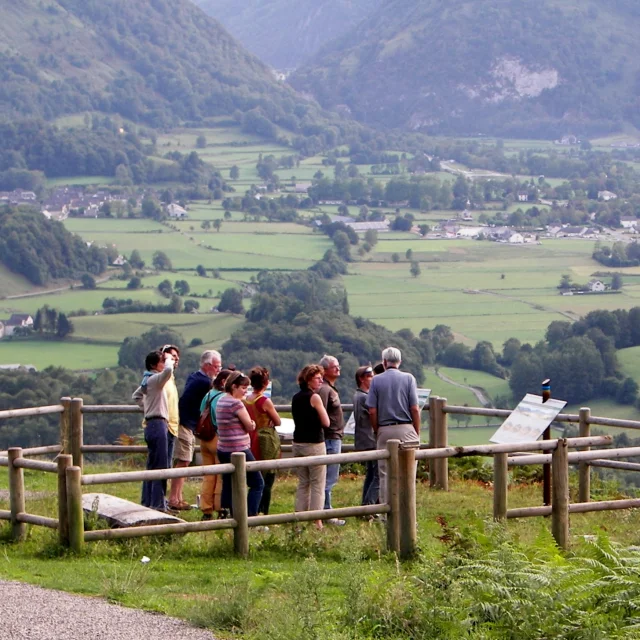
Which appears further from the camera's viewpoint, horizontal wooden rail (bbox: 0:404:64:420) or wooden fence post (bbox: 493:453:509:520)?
horizontal wooden rail (bbox: 0:404:64:420)

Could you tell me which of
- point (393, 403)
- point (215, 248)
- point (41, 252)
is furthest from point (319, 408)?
point (215, 248)

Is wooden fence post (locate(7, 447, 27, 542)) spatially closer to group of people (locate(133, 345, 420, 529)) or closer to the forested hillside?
group of people (locate(133, 345, 420, 529))

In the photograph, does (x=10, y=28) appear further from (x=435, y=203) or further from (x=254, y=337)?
(x=254, y=337)

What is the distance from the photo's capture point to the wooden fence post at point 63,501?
8852 mm

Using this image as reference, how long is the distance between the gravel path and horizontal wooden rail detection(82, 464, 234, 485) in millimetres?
1049

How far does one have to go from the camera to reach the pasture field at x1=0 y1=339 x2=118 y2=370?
207 feet

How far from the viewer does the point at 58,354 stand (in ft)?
222

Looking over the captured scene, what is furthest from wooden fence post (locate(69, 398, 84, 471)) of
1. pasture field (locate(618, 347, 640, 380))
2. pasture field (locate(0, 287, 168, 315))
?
→ pasture field (locate(0, 287, 168, 315))

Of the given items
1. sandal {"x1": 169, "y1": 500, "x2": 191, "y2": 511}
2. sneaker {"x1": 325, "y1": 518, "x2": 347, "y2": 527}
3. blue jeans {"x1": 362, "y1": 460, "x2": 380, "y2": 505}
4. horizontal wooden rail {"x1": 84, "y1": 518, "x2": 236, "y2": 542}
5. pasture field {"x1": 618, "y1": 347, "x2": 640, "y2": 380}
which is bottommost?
pasture field {"x1": 618, "y1": 347, "x2": 640, "y2": 380}

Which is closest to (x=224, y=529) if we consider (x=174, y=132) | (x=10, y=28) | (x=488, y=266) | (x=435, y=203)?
(x=488, y=266)

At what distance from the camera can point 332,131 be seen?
191 meters

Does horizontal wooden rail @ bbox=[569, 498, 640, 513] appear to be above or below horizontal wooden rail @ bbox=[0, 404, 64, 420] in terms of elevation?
below

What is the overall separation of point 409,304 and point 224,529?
7727 cm

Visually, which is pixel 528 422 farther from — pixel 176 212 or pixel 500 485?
pixel 176 212
